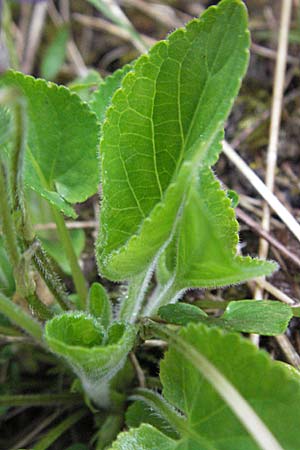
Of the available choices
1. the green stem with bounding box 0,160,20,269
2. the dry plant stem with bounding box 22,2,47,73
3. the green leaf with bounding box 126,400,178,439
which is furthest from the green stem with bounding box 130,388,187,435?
the dry plant stem with bounding box 22,2,47,73

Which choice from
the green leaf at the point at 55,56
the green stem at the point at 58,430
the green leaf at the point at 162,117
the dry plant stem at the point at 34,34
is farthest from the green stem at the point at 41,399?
the dry plant stem at the point at 34,34

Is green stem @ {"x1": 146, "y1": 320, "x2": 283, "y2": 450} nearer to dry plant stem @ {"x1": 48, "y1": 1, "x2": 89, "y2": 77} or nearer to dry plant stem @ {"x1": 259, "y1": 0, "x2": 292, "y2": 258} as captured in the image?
dry plant stem @ {"x1": 259, "y1": 0, "x2": 292, "y2": 258}

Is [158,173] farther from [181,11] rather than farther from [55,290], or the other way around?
[181,11]

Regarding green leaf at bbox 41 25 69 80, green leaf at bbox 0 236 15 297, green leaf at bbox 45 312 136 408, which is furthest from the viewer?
green leaf at bbox 41 25 69 80

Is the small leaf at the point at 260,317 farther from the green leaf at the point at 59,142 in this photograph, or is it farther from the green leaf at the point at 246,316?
the green leaf at the point at 59,142

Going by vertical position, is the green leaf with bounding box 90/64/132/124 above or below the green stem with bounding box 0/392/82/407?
above

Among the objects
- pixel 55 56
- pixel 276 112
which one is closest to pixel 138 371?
pixel 276 112

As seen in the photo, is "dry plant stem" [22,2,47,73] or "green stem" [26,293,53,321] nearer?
"green stem" [26,293,53,321]
